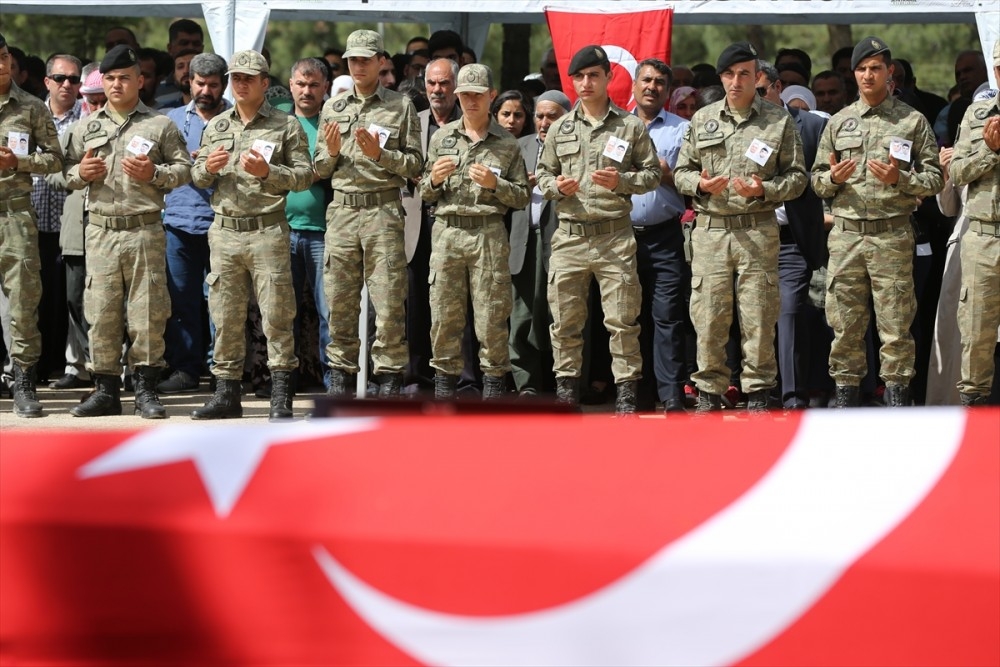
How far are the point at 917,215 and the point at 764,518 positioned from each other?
7.50m

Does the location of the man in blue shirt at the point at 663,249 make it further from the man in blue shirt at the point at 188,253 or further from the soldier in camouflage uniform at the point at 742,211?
the man in blue shirt at the point at 188,253

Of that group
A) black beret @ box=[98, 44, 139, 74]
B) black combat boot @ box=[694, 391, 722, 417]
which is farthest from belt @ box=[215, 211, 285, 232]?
black combat boot @ box=[694, 391, 722, 417]

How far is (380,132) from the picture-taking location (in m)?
8.78

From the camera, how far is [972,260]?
27.2 feet

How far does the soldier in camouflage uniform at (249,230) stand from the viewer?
28.5 feet

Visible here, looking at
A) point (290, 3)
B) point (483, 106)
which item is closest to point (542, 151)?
point (483, 106)

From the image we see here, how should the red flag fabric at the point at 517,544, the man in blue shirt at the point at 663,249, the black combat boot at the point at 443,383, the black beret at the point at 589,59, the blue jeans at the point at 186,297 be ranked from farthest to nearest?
1. the blue jeans at the point at 186,297
2. the man in blue shirt at the point at 663,249
3. the black combat boot at the point at 443,383
4. the black beret at the point at 589,59
5. the red flag fabric at the point at 517,544

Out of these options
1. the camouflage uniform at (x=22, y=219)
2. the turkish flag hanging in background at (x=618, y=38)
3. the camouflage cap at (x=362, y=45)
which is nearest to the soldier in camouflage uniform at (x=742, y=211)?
the turkish flag hanging in background at (x=618, y=38)

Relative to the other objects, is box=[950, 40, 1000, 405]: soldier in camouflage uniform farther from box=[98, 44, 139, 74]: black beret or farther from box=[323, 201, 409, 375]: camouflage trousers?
box=[98, 44, 139, 74]: black beret

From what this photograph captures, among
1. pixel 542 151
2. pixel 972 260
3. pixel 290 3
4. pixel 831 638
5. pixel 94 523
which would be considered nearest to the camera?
pixel 831 638

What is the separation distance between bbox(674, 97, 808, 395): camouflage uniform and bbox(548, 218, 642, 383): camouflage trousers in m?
0.39

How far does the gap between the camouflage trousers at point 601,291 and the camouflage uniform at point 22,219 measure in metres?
2.99

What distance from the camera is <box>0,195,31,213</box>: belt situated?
350 inches

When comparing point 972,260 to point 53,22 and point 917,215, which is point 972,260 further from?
point 53,22
